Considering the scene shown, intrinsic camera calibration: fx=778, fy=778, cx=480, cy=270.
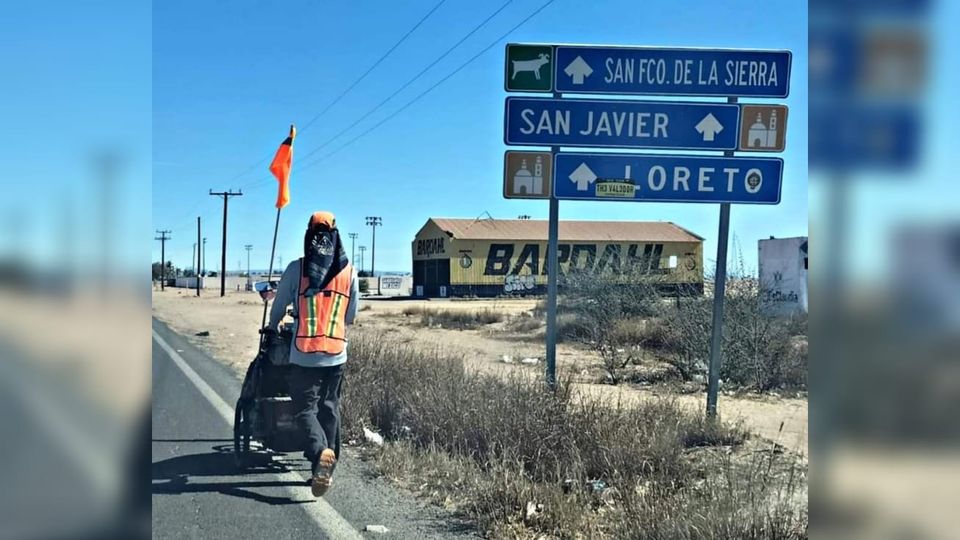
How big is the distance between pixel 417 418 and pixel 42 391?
19.7 feet

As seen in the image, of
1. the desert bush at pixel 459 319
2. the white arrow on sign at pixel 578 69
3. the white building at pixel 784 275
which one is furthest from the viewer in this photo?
the desert bush at pixel 459 319

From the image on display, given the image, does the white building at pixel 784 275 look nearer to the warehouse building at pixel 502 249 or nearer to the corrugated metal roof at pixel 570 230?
the warehouse building at pixel 502 249

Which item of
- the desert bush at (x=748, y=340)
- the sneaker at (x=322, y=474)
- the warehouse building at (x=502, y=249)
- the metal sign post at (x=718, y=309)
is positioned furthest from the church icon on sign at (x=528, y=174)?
the warehouse building at (x=502, y=249)

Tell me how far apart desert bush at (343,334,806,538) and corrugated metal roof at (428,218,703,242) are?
52.0m

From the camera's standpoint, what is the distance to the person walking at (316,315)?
5660 millimetres

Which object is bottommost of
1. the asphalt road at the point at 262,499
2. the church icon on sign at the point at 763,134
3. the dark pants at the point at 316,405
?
the asphalt road at the point at 262,499

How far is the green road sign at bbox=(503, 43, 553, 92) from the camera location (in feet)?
26.0

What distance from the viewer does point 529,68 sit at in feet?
26.1

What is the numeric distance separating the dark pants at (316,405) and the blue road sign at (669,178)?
3392 mm

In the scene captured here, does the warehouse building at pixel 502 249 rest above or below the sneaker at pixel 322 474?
above

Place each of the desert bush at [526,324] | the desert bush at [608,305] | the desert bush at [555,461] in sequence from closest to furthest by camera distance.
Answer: the desert bush at [555,461], the desert bush at [608,305], the desert bush at [526,324]

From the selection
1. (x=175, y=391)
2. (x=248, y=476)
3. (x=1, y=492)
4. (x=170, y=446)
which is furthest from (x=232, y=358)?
(x=1, y=492)

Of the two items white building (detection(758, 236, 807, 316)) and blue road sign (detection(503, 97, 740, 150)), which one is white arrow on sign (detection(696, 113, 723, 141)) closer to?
blue road sign (detection(503, 97, 740, 150))

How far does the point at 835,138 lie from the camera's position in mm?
2049
